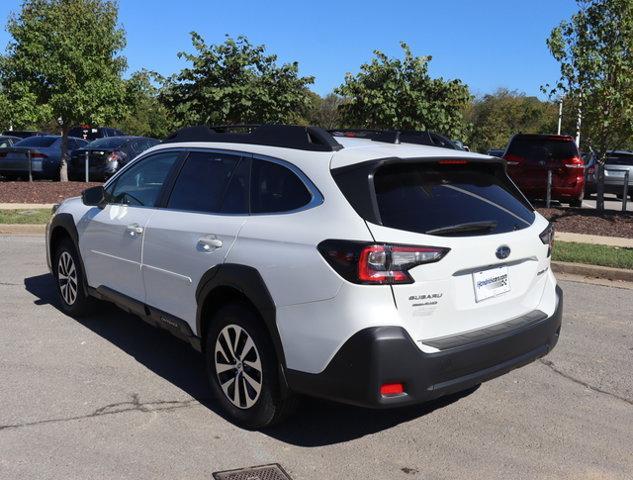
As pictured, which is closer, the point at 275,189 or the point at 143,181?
the point at 275,189

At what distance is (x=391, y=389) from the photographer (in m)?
3.26

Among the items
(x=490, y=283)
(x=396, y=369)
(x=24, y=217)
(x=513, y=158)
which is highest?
(x=513, y=158)

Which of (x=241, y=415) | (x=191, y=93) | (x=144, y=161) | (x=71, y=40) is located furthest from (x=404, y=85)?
Answer: (x=241, y=415)

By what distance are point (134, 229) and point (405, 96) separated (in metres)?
10.5

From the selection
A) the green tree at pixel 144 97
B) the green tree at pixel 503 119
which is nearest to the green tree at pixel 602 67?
the green tree at pixel 144 97

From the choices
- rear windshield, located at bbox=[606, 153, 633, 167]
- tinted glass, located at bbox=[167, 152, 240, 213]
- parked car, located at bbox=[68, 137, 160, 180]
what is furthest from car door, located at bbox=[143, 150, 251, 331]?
rear windshield, located at bbox=[606, 153, 633, 167]

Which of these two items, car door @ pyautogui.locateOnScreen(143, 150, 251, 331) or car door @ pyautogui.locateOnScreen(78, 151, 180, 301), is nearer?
car door @ pyautogui.locateOnScreen(143, 150, 251, 331)

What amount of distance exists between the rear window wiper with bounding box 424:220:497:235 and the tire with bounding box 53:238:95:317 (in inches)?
140

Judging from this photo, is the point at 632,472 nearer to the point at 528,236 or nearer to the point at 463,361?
the point at 463,361

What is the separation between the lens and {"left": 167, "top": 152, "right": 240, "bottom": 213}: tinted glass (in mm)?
4223

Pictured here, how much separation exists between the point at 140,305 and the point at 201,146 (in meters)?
1.26

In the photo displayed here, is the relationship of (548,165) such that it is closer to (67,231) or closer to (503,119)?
(67,231)

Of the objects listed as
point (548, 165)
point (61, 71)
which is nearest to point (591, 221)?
point (548, 165)

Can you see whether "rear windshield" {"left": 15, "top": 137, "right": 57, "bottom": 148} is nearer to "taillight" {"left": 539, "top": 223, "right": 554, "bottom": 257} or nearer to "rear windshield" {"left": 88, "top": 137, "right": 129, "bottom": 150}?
"rear windshield" {"left": 88, "top": 137, "right": 129, "bottom": 150}
